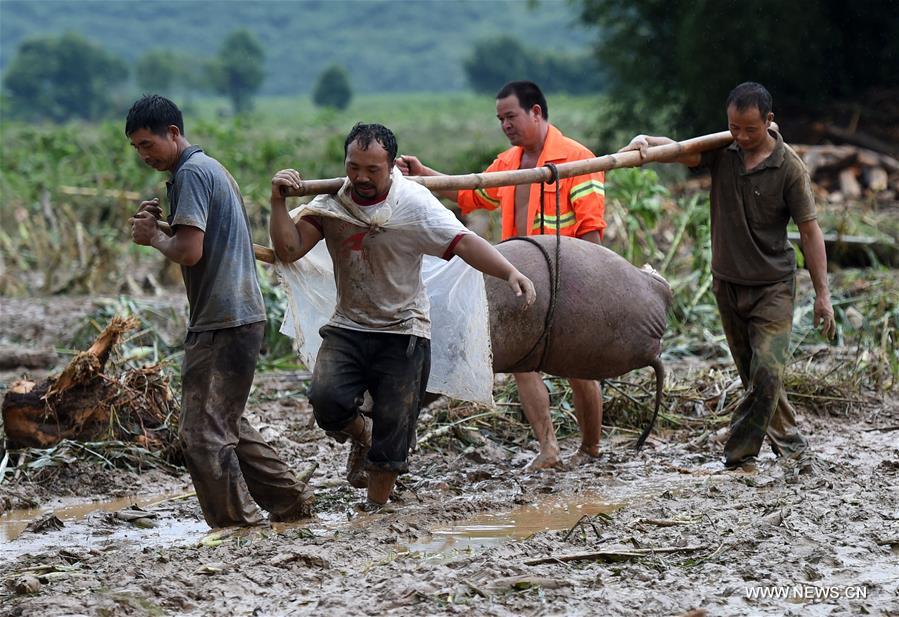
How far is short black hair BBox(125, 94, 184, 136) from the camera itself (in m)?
4.80

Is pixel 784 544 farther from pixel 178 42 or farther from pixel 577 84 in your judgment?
pixel 178 42

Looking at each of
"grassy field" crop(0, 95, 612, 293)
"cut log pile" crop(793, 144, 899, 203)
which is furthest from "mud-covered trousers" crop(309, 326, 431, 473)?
"cut log pile" crop(793, 144, 899, 203)

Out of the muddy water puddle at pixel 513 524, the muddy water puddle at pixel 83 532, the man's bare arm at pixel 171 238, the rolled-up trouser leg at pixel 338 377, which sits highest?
the man's bare arm at pixel 171 238

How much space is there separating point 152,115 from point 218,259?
1.98 ft

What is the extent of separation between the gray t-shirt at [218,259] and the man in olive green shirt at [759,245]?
6.85 feet

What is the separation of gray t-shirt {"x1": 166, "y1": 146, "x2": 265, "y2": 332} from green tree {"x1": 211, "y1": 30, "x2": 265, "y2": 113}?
10599 cm

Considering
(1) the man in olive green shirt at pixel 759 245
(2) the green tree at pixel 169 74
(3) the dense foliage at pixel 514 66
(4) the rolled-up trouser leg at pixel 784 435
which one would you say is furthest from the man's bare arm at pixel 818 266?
(2) the green tree at pixel 169 74

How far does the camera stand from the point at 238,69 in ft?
365

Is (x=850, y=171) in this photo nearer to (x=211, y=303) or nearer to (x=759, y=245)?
Result: (x=759, y=245)

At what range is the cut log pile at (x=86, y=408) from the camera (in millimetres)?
6441

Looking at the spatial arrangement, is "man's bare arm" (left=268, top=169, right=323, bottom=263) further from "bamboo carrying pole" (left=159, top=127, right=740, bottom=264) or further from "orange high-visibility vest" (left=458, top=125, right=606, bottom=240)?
"orange high-visibility vest" (left=458, top=125, right=606, bottom=240)

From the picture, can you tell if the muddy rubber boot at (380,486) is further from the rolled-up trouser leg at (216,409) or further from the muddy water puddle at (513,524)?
the rolled-up trouser leg at (216,409)

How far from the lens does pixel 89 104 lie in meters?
92.0

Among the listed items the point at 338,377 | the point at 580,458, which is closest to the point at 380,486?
the point at 338,377
